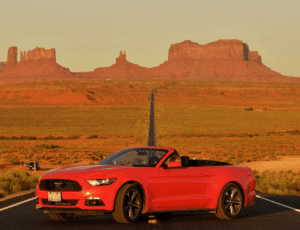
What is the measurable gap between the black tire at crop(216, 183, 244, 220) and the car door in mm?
294

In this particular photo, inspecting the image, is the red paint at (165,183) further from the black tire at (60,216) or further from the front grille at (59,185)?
the black tire at (60,216)

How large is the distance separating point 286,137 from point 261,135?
3791 millimetres

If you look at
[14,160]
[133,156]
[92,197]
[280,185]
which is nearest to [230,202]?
[133,156]

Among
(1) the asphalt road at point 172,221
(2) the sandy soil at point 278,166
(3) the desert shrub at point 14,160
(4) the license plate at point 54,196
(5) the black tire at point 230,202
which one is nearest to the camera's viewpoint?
(4) the license plate at point 54,196

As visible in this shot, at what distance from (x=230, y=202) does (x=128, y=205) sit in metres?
2.33

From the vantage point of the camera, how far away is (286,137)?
216 feet

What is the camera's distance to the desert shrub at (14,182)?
18719mm

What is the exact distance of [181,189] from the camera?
11641 mm

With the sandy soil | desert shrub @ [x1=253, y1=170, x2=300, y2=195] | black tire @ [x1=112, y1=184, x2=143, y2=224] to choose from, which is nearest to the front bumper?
black tire @ [x1=112, y1=184, x2=143, y2=224]

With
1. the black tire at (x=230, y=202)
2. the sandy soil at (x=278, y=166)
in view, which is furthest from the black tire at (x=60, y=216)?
the sandy soil at (x=278, y=166)

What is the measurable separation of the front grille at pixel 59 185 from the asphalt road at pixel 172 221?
25.5 inches

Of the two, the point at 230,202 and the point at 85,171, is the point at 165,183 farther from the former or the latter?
the point at 230,202

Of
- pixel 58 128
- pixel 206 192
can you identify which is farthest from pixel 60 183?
pixel 58 128

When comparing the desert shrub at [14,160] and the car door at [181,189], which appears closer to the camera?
the car door at [181,189]
